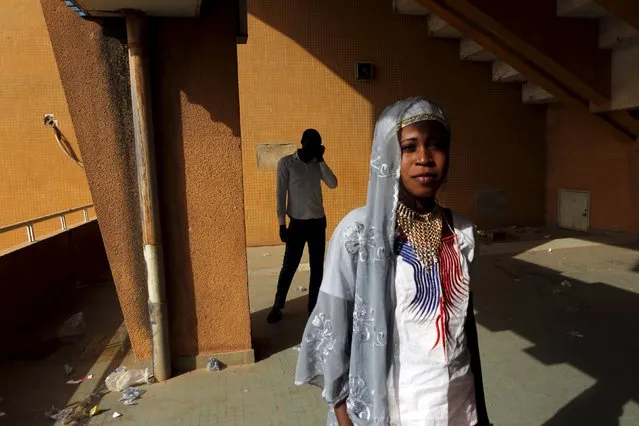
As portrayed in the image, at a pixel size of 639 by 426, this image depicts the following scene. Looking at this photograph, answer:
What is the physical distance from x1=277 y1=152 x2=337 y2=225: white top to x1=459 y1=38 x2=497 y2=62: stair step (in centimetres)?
498

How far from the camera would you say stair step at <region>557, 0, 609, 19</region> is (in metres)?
5.96

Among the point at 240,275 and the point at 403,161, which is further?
the point at 240,275

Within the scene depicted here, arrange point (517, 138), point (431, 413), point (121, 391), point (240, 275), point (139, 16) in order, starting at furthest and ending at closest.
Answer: point (517, 138)
point (240, 275)
point (121, 391)
point (139, 16)
point (431, 413)

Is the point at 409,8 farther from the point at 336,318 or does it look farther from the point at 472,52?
the point at 336,318

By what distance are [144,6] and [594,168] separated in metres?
8.18

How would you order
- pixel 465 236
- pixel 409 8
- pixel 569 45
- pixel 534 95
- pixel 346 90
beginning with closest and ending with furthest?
pixel 465 236, pixel 569 45, pixel 409 8, pixel 346 90, pixel 534 95

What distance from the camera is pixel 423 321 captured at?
4.65 feet

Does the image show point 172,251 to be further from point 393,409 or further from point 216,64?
point 393,409

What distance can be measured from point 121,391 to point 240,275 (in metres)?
1.17

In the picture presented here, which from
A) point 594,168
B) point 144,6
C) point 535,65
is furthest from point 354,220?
point 594,168

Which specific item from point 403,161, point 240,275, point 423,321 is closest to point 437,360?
point 423,321

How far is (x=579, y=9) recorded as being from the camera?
6070 millimetres

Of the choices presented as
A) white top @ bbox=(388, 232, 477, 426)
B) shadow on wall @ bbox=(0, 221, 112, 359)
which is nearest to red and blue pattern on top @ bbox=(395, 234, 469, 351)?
white top @ bbox=(388, 232, 477, 426)

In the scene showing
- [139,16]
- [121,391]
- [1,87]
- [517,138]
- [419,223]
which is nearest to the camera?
[419,223]
